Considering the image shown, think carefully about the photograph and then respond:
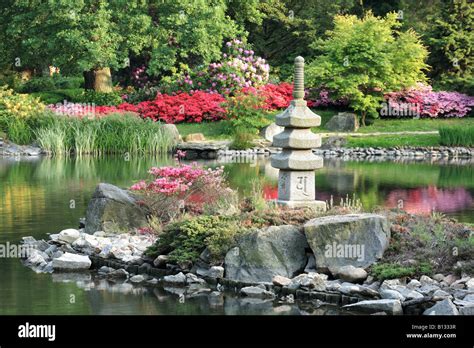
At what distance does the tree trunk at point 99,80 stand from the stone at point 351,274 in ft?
88.7

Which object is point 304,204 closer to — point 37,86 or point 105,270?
point 105,270

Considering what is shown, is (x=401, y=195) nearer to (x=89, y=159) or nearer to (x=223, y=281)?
(x=223, y=281)

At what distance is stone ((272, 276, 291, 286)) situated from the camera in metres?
13.0

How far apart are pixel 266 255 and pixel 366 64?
22690 mm

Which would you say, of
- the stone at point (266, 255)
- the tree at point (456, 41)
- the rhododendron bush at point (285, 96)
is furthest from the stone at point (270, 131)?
the stone at point (266, 255)

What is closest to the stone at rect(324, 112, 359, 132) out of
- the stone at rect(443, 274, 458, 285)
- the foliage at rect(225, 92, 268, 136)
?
the foliage at rect(225, 92, 268, 136)

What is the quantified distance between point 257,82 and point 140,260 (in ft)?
78.9

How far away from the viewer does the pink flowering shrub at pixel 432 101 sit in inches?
1431

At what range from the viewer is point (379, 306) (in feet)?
39.1

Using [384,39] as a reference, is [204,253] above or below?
below

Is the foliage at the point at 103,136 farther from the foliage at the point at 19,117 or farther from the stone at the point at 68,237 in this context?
the stone at the point at 68,237
